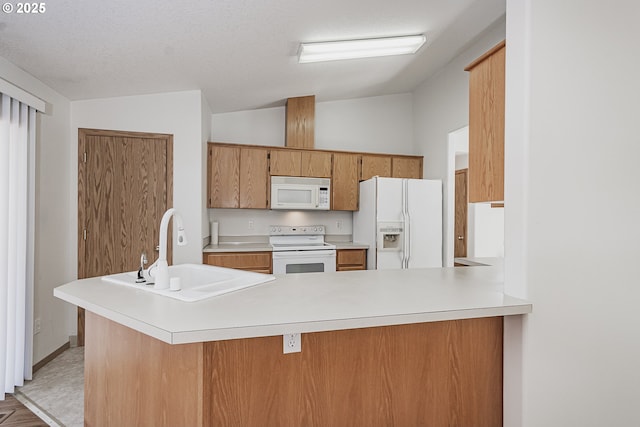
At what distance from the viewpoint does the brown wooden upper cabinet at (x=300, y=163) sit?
13.2ft

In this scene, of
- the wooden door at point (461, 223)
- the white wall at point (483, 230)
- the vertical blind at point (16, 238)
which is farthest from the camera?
the wooden door at point (461, 223)

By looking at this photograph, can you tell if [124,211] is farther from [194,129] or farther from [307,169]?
[307,169]

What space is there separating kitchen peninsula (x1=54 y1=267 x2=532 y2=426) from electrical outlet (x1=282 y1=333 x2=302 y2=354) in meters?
0.02

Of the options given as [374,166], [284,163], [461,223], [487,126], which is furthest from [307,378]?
[461,223]

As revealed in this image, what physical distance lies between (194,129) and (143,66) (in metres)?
0.80

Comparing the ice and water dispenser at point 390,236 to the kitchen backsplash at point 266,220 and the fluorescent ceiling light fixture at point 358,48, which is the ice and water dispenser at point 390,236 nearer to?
the kitchen backsplash at point 266,220

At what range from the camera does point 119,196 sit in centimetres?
318

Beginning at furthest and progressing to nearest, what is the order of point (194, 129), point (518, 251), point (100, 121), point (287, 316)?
point (194, 129) → point (100, 121) → point (518, 251) → point (287, 316)

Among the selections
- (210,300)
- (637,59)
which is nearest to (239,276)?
(210,300)

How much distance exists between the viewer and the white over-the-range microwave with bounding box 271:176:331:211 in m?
4.01

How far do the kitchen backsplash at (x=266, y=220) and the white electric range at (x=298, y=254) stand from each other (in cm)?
14

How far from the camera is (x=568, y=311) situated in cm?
149

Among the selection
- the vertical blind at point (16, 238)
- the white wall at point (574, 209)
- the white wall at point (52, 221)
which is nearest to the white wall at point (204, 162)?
the white wall at point (52, 221)

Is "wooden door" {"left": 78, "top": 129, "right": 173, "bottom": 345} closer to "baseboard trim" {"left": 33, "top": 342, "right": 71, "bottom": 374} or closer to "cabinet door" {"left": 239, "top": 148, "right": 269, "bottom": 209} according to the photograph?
"baseboard trim" {"left": 33, "top": 342, "right": 71, "bottom": 374}
